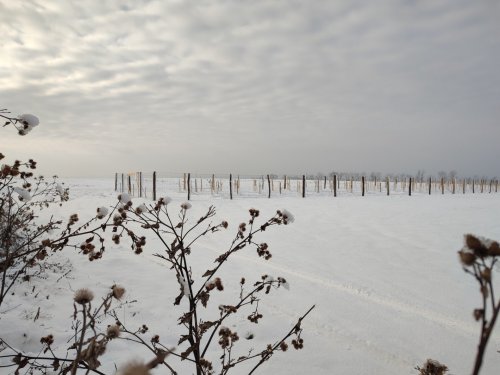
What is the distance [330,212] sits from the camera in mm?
12938

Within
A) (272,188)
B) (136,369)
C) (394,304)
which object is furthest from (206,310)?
(272,188)

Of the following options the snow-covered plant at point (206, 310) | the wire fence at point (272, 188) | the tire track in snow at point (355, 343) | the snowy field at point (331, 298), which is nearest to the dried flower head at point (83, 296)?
the snow-covered plant at point (206, 310)

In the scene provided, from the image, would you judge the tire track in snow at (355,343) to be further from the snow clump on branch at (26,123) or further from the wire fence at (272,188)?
the wire fence at (272,188)

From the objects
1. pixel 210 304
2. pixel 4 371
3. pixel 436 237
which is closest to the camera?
pixel 4 371

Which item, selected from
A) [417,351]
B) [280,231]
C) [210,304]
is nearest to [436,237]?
[280,231]

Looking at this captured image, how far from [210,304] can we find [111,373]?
201cm

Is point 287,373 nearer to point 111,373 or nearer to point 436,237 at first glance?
point 111,373

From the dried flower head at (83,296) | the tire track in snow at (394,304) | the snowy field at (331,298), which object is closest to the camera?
the dried flower head at (83,296)

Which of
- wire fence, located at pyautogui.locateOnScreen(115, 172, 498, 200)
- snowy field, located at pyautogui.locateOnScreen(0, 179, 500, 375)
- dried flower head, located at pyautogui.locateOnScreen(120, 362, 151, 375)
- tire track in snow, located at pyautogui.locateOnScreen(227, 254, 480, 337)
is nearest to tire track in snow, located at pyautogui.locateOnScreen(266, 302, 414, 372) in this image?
snowy field, located at pyautogui.locateOnScreen(0, 179, 500, 375)

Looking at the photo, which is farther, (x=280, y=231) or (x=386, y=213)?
(x=386, y=213)

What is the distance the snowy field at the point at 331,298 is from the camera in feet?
12.0

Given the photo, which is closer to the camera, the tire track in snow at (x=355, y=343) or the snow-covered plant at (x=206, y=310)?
the snow-covered plant at (x=206, y=310)

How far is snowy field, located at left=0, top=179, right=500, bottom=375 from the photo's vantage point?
3.66m

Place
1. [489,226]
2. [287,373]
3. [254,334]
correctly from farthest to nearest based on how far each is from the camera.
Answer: [489,226], [254,334], [287,373]
